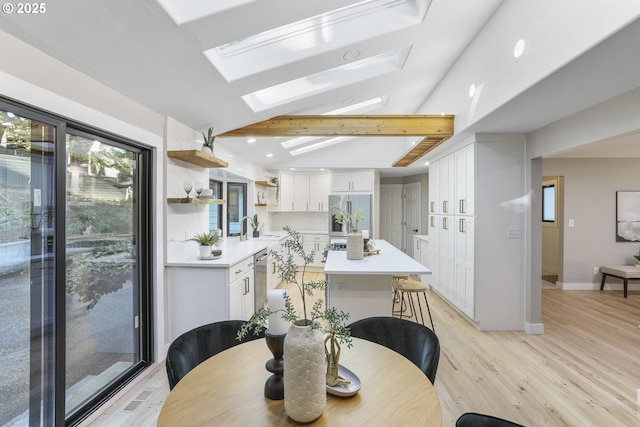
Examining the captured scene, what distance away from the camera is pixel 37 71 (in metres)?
1.53

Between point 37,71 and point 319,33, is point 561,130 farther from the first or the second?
point 37,71

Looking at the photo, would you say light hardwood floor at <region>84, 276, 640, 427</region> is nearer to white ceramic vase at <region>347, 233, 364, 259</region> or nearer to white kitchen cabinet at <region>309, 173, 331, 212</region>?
white ceramic vase at <region>347, 233, 364, 259</region>

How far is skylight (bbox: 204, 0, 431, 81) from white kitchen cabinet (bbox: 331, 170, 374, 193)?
4.13 m

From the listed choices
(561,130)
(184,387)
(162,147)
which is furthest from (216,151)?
(561,130)

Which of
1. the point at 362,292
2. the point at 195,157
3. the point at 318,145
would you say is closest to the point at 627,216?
Answer: the point at 362,292

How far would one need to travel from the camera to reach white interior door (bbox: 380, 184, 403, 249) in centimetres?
750

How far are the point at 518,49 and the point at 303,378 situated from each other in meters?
2.60

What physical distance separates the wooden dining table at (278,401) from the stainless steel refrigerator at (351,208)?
16.1 ft

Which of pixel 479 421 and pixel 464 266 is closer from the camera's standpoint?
pixel 479 421

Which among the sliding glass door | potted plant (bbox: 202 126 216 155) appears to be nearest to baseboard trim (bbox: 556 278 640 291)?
potted plant (bbox: 202 126 216 155)

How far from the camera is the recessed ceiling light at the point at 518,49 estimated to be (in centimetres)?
207

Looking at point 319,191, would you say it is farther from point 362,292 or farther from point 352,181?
point 362,292

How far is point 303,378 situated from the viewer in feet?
3.01

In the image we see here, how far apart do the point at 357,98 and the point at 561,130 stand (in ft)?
7.30
